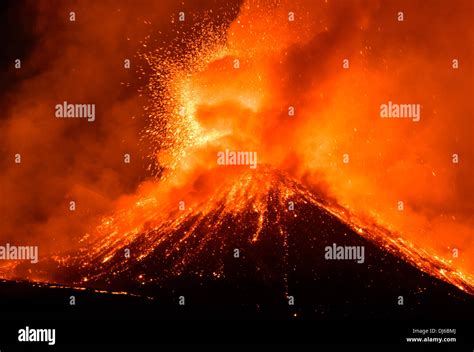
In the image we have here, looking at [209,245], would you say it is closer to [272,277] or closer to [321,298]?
[272,277]

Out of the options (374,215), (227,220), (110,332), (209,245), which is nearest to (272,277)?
(209,245)

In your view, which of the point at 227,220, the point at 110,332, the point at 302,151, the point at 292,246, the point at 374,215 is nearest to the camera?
the point at 110,332

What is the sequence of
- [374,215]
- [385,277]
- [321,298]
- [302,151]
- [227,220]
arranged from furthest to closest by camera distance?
[302,151] < [374,215] < [227,220] < [385,277] < [321,298]

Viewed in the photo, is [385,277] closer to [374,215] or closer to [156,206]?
[374,215]

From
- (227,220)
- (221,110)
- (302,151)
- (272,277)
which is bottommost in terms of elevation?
(272,277)

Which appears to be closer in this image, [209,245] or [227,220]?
[209,245]

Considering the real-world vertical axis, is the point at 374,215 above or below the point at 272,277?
above
